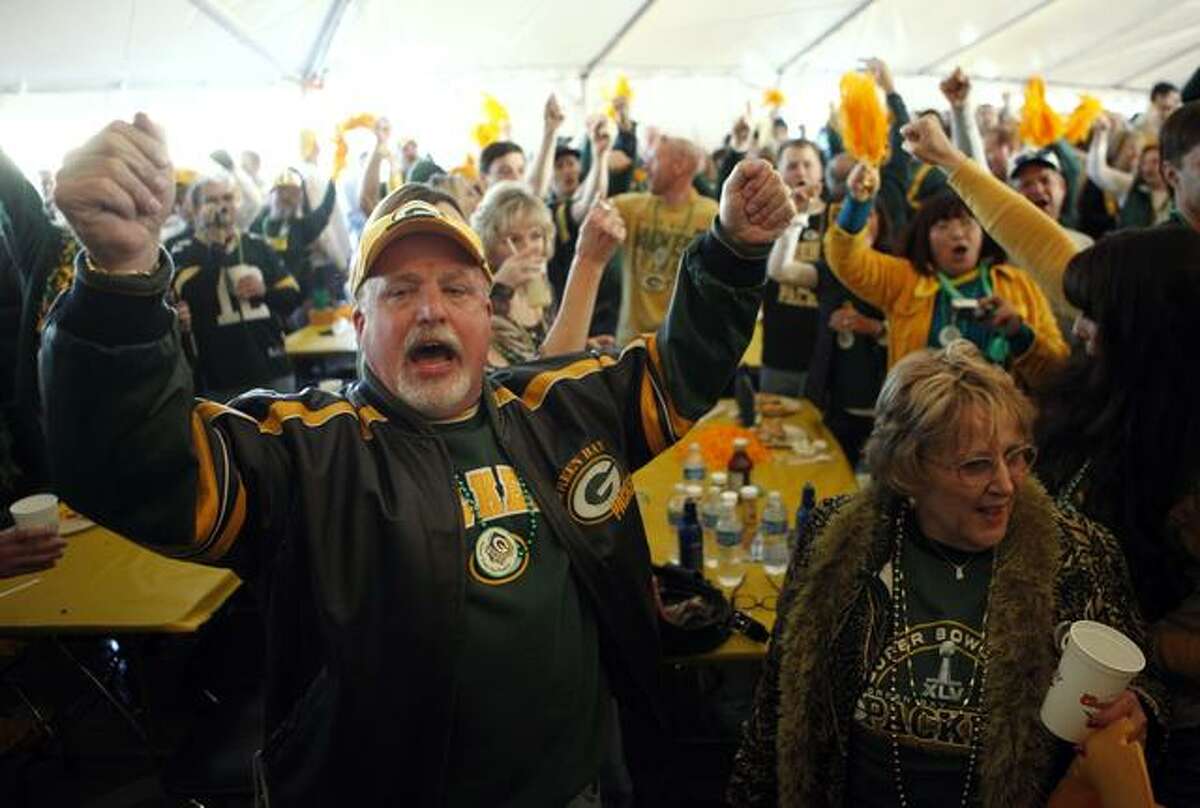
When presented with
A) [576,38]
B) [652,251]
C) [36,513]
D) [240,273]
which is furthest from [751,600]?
[576,38]

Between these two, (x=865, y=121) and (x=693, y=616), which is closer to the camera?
(x=693, y=616)

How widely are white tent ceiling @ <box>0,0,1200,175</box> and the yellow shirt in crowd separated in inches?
170

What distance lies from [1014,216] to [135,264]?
8.86ft

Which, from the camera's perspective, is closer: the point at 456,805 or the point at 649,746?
the point at 456,805

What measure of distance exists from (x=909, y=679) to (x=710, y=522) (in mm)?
1411

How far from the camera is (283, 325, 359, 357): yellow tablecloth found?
6137 millimetres

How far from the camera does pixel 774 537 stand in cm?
288

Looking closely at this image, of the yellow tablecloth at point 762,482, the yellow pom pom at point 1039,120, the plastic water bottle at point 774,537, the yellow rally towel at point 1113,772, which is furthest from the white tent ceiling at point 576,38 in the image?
the yellow rally towel at point 1113,772

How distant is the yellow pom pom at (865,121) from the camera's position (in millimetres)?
4055

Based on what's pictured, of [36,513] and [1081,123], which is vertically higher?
[1081,123]

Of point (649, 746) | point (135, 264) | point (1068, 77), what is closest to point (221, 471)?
point (135, 264)

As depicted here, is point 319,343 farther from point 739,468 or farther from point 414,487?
point 414,487

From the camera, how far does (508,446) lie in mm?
1586

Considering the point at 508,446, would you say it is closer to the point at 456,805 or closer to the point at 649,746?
the point at 456,805
